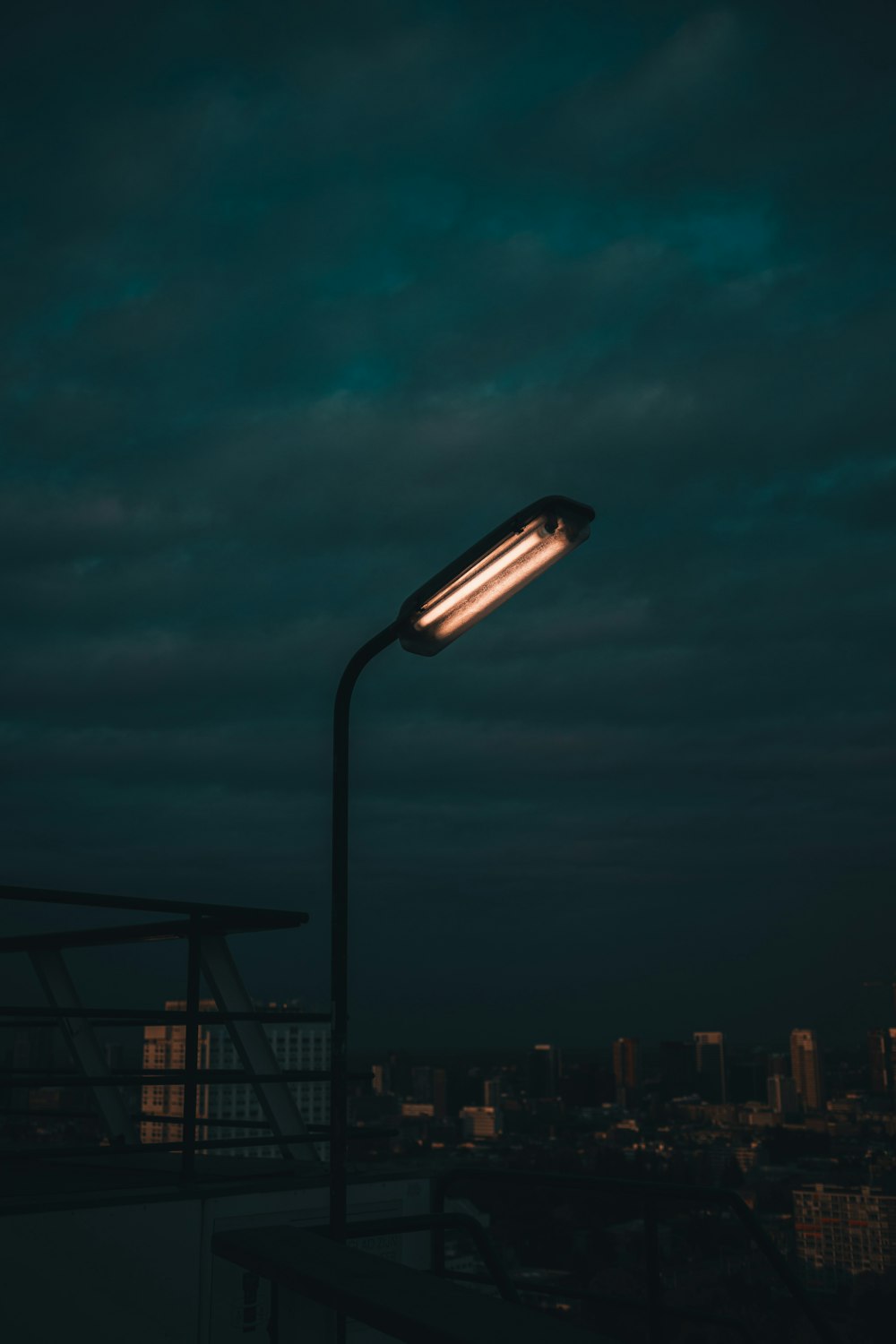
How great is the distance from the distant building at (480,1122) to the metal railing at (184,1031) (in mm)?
16237

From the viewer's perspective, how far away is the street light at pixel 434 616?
13.2 ft

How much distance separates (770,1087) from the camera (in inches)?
1208

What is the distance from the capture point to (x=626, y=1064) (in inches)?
1542

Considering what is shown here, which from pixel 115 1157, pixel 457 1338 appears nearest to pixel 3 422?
pixel 115 1157

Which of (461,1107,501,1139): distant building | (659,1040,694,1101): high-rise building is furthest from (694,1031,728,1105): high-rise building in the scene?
(461,1107,501,1139): distant building

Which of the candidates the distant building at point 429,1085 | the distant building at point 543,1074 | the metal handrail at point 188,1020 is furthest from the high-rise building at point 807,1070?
the metal handrail at point 188,1020

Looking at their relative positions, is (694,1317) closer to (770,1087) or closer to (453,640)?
(453,640)

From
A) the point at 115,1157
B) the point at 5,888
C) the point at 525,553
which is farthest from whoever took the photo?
the point at 115,1157

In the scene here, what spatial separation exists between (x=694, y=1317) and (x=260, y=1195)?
79.0 inches

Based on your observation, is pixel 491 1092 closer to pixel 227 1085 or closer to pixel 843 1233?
pixel 843 1233

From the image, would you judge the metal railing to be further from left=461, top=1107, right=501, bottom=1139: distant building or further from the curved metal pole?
left=461, top=1107, right=501, bottom=1139: distant building

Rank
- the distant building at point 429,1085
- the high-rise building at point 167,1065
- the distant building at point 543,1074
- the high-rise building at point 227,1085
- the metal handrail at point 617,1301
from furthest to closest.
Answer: the distant building at point 543,1074 → the distant building at point 429,1085 → the high-rise building at point 167,1065 → the high-rise building at point 227,1085 → the metal handrail at point 617,1301

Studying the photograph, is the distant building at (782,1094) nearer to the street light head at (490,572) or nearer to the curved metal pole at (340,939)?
the curved metal pole at (340,939)

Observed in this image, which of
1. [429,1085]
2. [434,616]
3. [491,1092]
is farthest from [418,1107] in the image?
[434,616]
